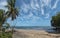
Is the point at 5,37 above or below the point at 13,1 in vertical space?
below

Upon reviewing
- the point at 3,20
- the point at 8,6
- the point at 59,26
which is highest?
the point at 8,6

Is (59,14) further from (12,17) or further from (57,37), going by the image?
(12,17)

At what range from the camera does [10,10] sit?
69.2 m

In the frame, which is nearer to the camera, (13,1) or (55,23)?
(13,1)

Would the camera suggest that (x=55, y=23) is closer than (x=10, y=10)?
No

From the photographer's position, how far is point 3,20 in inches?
3145

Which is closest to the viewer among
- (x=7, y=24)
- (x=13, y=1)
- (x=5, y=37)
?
(x=5, y=37)

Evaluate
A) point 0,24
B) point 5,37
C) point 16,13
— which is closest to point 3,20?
point 0,24

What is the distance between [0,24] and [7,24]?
492 cm

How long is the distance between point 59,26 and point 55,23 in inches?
77.8

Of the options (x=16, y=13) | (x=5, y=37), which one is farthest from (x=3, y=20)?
(x=5, y=37)

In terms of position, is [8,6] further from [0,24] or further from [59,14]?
[59,14]

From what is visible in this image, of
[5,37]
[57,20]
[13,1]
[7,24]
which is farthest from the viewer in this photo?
[57,20]

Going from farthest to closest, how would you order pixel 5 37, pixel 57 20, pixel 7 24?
pixel 57 20
pixel 7 24
pixel 5 37
